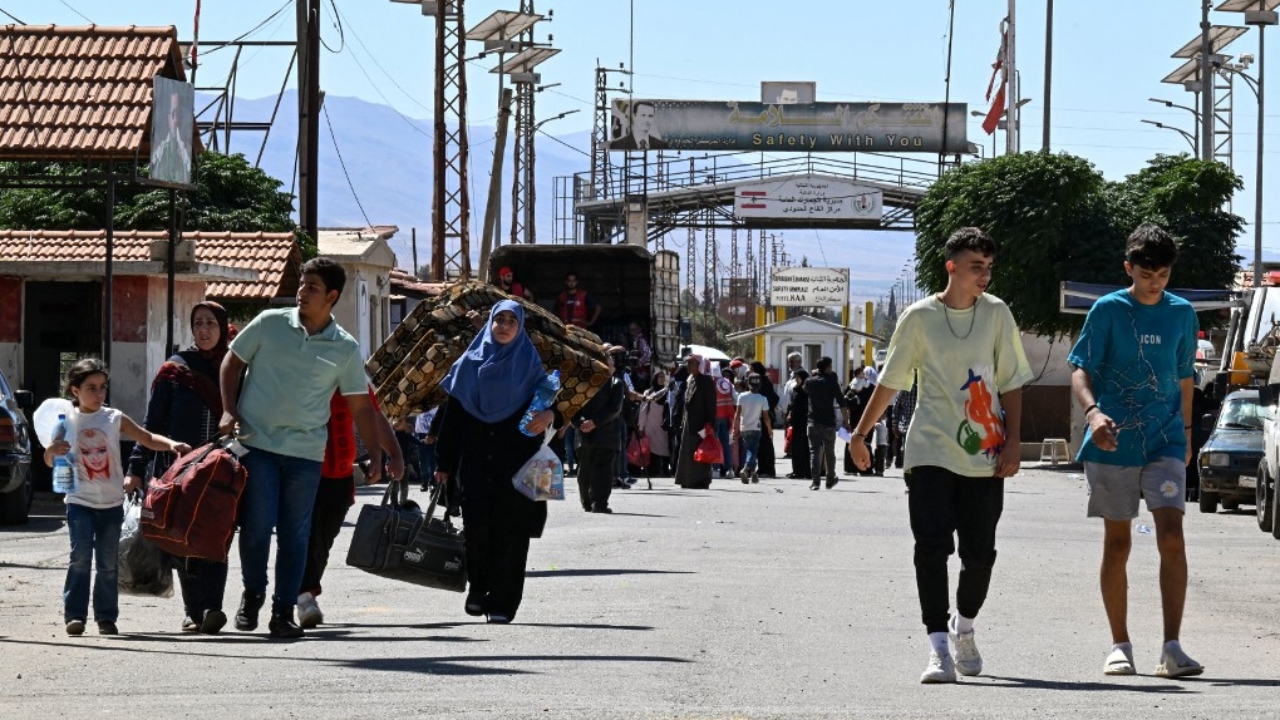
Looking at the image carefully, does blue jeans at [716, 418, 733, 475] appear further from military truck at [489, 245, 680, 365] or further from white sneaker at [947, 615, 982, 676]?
white sneaker at [947, 615, 982, 676]

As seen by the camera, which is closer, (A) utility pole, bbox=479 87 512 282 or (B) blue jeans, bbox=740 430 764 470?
(B) blue jeans, bbox=740 430 764 470

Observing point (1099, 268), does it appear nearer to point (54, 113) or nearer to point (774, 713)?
point (54, 113)

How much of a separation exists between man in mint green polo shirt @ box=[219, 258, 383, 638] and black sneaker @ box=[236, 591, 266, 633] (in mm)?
192

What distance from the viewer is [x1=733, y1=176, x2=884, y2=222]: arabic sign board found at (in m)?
73.9

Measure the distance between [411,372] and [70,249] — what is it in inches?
659

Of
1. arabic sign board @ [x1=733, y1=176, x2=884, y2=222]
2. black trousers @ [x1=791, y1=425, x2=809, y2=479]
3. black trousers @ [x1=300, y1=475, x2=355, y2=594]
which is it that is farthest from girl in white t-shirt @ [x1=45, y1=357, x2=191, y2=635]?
arabic sign board @ [x1=733, y1=176, x2=884, y2=222]

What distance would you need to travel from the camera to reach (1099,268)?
139 feet

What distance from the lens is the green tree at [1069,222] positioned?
42.4 m

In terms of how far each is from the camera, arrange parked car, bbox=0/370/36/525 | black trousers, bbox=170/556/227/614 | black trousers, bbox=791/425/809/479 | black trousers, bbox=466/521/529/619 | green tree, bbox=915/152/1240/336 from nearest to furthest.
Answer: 1. black trousers, bbox=170/556/227/614
2. black trousers, bbox=466/521/529/619
3. parked car, bbox=0/370/36/525
4. black trousers, bbox=791/425/809/479
5. green tree, bbox=915/152/1240/336

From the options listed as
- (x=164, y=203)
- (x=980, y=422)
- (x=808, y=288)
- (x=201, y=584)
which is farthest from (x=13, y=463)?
(x=808, y=288)

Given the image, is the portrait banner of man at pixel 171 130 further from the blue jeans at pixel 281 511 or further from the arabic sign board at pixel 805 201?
the arabic sign board at pixel 805 201

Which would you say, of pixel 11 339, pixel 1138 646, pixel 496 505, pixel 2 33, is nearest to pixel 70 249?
pixel 11 339

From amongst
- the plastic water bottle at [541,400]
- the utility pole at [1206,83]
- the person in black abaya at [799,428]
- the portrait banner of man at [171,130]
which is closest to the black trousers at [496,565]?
the plastic water bottle at [541,400]

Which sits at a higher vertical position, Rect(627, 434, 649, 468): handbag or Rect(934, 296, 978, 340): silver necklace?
Rect(934, 296, 978, 340): silver necklace
